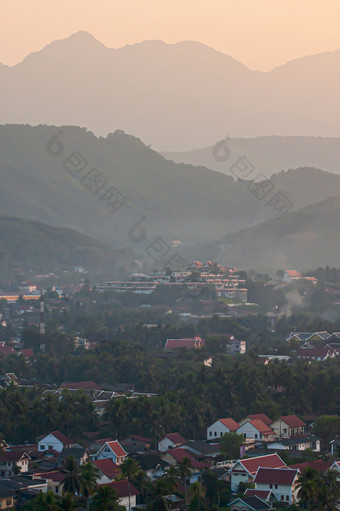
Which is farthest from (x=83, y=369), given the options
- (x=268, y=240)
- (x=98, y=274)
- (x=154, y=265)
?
(x=268, y=240)

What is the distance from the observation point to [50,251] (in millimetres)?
173500

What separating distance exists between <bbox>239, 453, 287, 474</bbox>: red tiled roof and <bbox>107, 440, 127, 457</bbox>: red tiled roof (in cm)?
460

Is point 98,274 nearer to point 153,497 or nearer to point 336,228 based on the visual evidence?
point 336,228

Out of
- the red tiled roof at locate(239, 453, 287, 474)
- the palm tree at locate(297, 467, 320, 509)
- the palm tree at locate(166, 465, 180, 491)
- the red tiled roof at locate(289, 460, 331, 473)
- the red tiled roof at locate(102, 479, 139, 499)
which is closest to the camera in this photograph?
the palm tree at locate(297, 467, 320, 509)

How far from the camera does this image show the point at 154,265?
170 metres

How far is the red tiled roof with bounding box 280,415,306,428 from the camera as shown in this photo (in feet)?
172

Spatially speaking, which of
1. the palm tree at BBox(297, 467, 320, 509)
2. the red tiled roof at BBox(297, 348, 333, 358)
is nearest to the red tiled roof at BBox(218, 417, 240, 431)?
the palm tree at BBox(297, 467, 320, 509)

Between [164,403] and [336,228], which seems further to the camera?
[336,228]

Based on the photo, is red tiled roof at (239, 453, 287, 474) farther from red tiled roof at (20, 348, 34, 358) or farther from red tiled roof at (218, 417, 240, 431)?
red tiled roof at (20, 348, 34, 358)

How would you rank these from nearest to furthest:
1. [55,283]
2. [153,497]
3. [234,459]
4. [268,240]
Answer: [153,497] → [234,459] → [55,283] → [268,240]

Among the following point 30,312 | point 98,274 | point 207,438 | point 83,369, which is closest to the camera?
point 207,438

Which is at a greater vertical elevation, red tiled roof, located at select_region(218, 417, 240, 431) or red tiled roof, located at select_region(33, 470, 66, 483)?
red tiled roof, located at select_region(218, 417, 240, 431)

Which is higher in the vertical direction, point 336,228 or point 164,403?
point 336,228

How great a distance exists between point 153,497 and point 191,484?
8.36 feet
